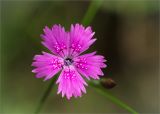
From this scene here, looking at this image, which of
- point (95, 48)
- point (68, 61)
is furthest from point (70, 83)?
point (95, 48)

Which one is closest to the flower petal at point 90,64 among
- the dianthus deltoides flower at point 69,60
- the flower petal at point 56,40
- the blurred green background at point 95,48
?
the dianthus deltoides flower at point 69,60

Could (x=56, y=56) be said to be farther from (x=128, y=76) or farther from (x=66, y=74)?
(x=128, y=76)

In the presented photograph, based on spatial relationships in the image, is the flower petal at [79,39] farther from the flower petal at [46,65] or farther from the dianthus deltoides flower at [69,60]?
the flower petal at [46,65]

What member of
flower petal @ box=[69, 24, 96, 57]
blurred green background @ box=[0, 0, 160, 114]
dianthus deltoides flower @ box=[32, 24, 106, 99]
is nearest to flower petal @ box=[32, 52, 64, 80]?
dianthus deltoides flower @ box=[32, 24, 106, 99]

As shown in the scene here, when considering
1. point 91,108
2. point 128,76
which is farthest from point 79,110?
point 128,76

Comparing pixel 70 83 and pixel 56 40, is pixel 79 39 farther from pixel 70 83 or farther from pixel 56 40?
pixel 70 83
